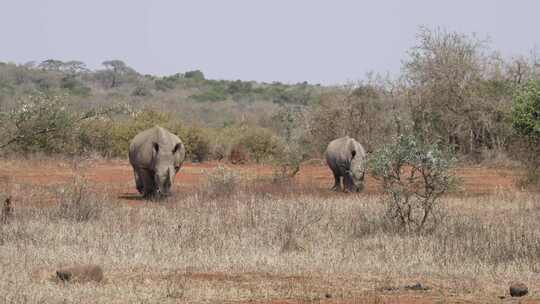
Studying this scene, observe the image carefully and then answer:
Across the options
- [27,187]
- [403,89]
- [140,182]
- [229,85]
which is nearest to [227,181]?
[140,182]

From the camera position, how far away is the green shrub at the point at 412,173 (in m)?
14.9

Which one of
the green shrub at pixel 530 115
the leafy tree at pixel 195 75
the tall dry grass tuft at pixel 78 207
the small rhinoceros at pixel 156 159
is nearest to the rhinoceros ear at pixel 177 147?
the small rhinoceros at pixel 156 159

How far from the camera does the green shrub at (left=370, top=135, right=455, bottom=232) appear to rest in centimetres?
1491

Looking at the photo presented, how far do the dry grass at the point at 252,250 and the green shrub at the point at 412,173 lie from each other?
17.6 inches

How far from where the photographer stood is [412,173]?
1529cm

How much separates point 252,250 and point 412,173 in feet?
13.7

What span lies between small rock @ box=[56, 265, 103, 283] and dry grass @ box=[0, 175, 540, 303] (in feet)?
0.58

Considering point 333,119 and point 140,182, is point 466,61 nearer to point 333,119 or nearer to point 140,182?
point 333,119

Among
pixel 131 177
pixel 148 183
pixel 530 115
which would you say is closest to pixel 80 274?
pixel 148 183

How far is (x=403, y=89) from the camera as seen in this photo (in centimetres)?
3666

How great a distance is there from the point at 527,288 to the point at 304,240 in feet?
14.2

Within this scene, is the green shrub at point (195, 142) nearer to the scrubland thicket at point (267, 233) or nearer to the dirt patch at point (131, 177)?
the dirt patch at point (131, 177)

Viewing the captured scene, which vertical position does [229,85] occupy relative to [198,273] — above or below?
above

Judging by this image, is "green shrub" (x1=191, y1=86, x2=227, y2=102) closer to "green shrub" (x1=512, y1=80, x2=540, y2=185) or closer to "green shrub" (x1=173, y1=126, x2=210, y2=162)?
"green shrub" (x1=173, y1=126, x2=210, y2=162)
